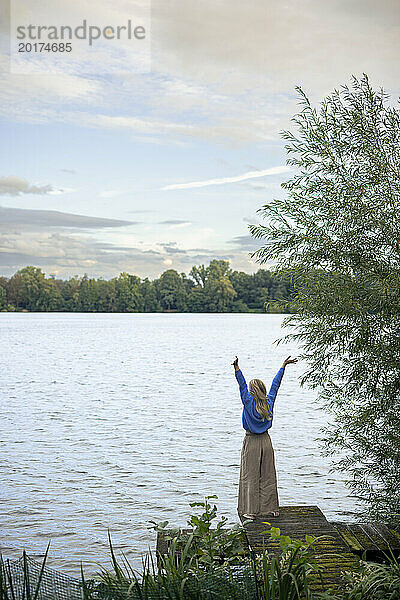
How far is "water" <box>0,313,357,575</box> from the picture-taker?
10.8 metres

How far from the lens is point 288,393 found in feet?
99.3

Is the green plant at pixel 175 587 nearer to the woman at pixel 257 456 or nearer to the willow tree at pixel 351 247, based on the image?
the woman at pixel 257 456

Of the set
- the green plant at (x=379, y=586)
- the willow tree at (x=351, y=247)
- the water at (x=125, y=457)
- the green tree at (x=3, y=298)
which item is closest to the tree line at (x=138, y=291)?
the green tree at (x=3, y=298)

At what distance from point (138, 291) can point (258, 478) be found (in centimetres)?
9233

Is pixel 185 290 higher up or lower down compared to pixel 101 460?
higher up

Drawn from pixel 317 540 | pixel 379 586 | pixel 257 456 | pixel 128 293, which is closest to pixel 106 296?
pixel 128 293

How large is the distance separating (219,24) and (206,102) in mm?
44464

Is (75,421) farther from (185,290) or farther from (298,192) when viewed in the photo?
(185,290)

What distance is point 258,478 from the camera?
8.23m

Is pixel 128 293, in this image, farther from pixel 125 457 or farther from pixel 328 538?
pixel 328 538

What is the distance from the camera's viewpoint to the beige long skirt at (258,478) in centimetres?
820

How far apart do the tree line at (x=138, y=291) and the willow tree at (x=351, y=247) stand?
208 feet

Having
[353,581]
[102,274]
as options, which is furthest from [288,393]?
[102,274]

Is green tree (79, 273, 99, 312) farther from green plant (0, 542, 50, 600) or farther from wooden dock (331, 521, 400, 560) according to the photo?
green plant (0, 542, 50, 600)
